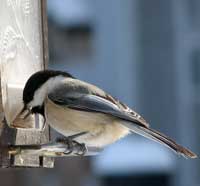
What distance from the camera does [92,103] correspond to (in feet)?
12.8

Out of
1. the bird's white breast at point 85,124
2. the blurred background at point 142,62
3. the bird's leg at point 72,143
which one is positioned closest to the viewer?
the bird's leg at point 72,143

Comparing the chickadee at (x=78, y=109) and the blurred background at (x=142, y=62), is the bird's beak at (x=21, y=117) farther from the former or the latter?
the blurred background at (x=142, y=62)

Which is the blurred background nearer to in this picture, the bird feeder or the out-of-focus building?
the out-of-focus building

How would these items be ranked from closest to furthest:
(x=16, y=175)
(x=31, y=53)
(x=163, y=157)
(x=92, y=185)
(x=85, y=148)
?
(x=85, y=148) → (x=31, y=53) → (x=16, y=175) → (x=92, y=185) → (x=163, y=157)

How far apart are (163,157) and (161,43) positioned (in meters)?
1.54

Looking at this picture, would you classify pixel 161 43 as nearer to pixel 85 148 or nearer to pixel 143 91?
pixel 143 91

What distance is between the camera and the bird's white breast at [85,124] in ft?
12.7

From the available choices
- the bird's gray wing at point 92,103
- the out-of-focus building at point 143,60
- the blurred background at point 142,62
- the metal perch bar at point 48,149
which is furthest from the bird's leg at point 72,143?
the out-of-focus building at point 143,60

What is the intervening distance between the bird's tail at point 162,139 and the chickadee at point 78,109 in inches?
0.4

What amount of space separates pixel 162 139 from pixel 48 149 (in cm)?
50

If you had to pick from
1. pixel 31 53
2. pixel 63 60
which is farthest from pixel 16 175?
pixel 31 53

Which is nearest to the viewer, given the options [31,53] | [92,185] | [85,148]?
[85,148]

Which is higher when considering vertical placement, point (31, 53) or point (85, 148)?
point (31, 53)

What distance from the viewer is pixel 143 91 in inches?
448
